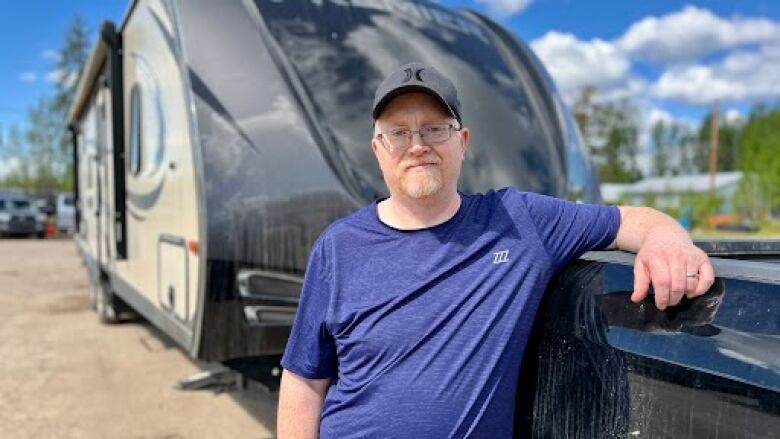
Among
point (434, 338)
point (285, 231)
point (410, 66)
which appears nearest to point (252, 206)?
point (285, 231)

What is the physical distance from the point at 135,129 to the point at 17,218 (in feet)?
72.5

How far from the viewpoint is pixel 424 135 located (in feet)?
6.75

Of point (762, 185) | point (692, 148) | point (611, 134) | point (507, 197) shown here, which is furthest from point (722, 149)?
point (507, 197)

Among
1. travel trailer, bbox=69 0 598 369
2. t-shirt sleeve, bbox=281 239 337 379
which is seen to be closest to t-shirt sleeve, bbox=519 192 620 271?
t-shirt sleeve, bbox=281 239 337 379

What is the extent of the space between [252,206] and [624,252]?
221 centimetres

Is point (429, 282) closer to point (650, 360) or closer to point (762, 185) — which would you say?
point (650, 360)

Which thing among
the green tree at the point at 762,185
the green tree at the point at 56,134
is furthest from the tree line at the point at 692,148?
the green tree at the point at 56,134

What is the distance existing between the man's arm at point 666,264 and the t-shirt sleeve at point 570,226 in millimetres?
85

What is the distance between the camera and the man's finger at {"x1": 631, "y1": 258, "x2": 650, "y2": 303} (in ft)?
4.91

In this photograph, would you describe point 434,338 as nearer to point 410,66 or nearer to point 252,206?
point 410,66

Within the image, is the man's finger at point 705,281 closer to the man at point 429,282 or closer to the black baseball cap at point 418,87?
the man at point 429,282

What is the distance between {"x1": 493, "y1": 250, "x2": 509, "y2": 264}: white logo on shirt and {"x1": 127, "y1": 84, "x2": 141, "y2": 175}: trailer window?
4251 mm

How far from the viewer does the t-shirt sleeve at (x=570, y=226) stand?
190 cm

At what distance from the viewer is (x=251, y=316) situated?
3.68m
